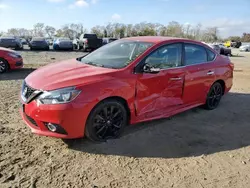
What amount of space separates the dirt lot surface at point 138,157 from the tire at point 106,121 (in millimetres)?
134

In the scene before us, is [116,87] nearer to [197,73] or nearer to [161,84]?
[161,84]

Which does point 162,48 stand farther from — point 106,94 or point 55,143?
point 55,143

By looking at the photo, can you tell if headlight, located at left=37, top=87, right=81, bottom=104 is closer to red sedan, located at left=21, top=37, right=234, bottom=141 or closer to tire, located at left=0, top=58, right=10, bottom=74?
red sedan, located at left=21, top=37, right=234, bottom=141

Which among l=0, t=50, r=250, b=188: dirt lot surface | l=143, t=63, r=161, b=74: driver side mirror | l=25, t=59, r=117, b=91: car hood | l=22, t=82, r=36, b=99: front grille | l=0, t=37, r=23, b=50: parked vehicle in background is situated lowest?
l=0, t=50, r=250, b=188: dirt lot surface

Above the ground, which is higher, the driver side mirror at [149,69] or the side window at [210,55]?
the side window at [210,55]

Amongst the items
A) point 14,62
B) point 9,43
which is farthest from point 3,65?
point 9,43

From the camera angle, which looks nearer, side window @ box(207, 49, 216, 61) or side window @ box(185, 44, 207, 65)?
side window @ box(185, 44, 207, 65)

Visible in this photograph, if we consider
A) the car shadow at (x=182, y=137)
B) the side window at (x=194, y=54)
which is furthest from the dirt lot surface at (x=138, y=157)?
the side window at (x=194, y=54)

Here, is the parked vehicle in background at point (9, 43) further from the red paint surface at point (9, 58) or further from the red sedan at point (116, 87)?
the red sedan at point (116, 87)

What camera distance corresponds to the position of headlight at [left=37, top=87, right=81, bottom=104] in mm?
3496

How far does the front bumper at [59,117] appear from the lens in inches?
137

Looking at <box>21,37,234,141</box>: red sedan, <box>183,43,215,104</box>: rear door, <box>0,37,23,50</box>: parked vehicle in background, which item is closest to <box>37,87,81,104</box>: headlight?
<box>21,37,234,141</box>: red sedan

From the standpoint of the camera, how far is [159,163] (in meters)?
3.51

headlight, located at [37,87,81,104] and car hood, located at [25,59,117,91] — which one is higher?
car hood, located at [25,59,117,91]
